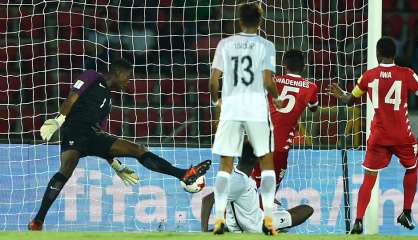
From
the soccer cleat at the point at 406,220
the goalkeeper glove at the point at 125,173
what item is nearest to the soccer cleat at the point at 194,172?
the goalkeeper glove at the point at 125,173

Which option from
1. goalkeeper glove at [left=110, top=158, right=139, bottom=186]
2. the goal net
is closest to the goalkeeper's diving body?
goalkeeper glove at [left=110, top=158, right=139, bottom=186]

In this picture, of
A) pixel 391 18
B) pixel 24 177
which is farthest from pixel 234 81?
pixel 391 18

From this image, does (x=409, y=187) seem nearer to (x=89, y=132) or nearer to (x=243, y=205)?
(x=243, y=205)

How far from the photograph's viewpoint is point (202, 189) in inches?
476

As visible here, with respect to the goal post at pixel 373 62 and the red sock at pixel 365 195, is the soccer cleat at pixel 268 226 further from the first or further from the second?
the goal post at pixel 373 62

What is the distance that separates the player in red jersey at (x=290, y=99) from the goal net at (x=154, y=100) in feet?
5.62

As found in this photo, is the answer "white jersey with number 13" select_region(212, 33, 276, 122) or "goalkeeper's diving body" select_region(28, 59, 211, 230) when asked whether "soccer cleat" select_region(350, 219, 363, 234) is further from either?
"white jersey with number 13" select_region(212, 33, 276, 122)

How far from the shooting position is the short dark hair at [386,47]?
10.1 m

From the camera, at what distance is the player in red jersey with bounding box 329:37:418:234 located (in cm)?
1022

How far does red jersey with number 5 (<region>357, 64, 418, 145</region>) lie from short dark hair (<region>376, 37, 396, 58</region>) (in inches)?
4.2

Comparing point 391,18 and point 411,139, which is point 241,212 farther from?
point 391,18

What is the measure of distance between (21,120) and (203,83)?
202cm

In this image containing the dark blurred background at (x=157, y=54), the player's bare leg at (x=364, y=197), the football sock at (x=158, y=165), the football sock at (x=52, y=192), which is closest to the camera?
the player's bare leg at (x=364, y=197)

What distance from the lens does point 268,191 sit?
28.2ft
